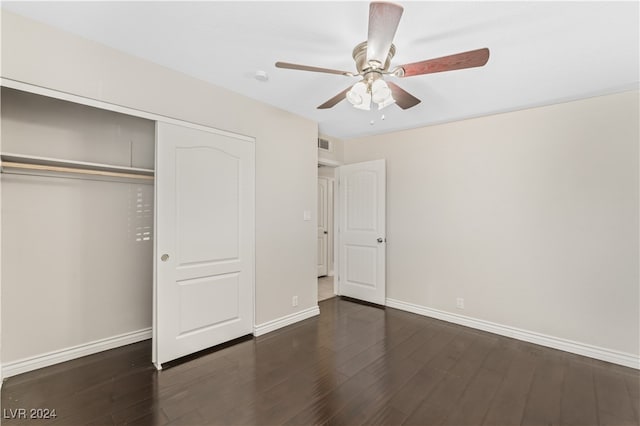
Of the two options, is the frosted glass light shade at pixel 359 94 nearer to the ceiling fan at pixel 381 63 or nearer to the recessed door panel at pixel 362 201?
the ceiling fan at pixel 381 63

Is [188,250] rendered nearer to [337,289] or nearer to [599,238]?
[337,289]

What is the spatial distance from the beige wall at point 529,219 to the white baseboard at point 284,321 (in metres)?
1.20

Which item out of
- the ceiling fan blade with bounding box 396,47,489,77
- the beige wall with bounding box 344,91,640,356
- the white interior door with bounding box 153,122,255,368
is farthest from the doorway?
the ceiling fan blade with bounding box 396,47,489,77

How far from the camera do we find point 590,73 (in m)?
2.41

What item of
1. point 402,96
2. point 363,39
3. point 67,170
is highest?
point 363,39

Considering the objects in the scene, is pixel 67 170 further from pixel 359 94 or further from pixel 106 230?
pixel 359 94

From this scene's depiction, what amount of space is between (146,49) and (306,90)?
1360 mm

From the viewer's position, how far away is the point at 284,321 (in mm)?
3379

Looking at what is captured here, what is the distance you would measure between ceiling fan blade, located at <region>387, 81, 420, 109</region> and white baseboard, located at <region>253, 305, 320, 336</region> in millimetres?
2634

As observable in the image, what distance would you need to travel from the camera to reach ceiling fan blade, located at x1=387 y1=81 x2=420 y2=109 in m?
2.08

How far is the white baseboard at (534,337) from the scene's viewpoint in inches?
104

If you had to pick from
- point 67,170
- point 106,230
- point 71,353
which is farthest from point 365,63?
point 71,353

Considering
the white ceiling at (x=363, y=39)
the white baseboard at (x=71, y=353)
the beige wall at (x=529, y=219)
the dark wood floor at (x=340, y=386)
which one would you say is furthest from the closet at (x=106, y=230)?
the beige wall at (x=529, y=219)

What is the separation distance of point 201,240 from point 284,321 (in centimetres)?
141
